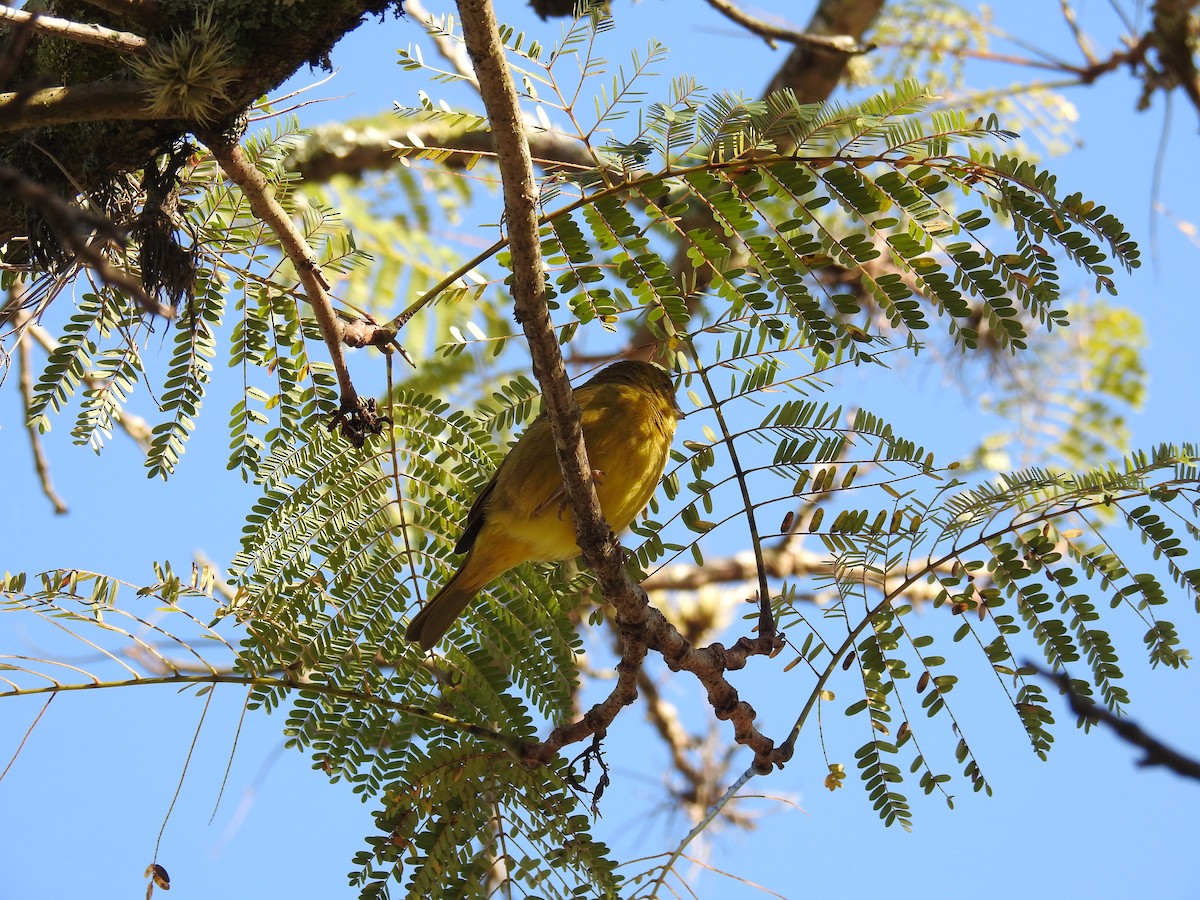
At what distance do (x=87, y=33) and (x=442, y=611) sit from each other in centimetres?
185

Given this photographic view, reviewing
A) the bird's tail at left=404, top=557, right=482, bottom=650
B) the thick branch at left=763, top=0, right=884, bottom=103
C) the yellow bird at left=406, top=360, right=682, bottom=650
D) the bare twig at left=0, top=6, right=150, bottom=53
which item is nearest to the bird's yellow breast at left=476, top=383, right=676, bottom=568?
the yellow bird at left=406, top=360, right=682, bottom=650

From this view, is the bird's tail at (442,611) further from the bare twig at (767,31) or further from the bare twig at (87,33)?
the bare twig at (767,31)

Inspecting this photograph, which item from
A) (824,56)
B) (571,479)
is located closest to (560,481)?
(571,479)

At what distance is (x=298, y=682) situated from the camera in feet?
9.61

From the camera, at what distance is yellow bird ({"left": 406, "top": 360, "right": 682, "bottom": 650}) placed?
11.4 ft

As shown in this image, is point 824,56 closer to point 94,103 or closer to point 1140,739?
point 94,103

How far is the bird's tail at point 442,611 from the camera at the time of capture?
10.9 ft

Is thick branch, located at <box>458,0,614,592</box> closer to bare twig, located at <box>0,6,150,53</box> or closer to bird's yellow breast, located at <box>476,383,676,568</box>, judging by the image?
bird's yellow breast, located at <box>476,383,676,568</box>

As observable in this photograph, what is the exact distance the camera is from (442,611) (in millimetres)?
3398

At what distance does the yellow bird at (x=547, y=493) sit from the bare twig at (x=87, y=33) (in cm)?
162

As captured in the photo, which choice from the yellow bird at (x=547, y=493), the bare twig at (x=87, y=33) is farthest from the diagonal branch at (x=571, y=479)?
the bare twig at (x=87, y=33)

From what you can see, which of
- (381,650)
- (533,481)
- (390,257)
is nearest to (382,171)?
(390,257)

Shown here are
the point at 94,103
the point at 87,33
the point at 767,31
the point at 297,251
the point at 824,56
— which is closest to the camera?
the point at 87,33

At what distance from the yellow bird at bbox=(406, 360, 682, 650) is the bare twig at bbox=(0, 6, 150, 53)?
1.62 m
